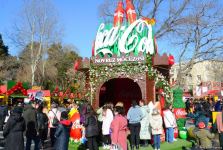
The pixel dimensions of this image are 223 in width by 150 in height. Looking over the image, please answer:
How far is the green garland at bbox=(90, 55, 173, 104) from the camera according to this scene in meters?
15.2

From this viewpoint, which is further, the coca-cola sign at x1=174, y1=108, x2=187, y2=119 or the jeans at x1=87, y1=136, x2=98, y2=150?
the coca-cola sign at x1=174, y1=108, x2=187, y2=119

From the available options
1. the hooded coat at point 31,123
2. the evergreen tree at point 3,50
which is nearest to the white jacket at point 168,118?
the hooded coat at point 31,123

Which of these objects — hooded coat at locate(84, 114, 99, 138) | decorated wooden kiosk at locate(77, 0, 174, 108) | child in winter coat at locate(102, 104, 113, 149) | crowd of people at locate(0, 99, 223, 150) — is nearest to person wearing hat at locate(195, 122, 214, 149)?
crowd of people at locate(0, 99, 223, 150)

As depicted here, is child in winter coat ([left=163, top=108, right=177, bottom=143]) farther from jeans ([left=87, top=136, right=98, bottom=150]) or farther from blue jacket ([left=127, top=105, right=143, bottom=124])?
jeans ([left=87, top=136, right=98, bottom=150])

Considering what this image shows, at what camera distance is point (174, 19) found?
29125mm

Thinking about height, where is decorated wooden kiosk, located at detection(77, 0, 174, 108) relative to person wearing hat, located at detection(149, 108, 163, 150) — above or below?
above

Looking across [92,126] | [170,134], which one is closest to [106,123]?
[92,126]

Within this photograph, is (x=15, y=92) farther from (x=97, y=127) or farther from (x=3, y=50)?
(x=3, y=50)

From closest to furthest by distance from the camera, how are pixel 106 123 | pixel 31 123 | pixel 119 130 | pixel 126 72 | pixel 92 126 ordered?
pixel 119 130 → pixel 92 126 → pixel 31 123 → pixel 106 123 → pixel 126 72

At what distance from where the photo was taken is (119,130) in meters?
10.5

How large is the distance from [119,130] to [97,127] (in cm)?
90

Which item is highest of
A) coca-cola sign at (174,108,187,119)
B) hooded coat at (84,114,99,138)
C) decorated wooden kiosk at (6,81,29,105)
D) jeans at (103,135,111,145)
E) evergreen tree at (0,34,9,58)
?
evergreen tree at (0,34,9,58)

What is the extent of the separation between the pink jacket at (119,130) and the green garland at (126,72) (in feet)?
16.4

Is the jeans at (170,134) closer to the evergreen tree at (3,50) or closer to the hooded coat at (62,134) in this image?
the hooded coat at (62,134)
